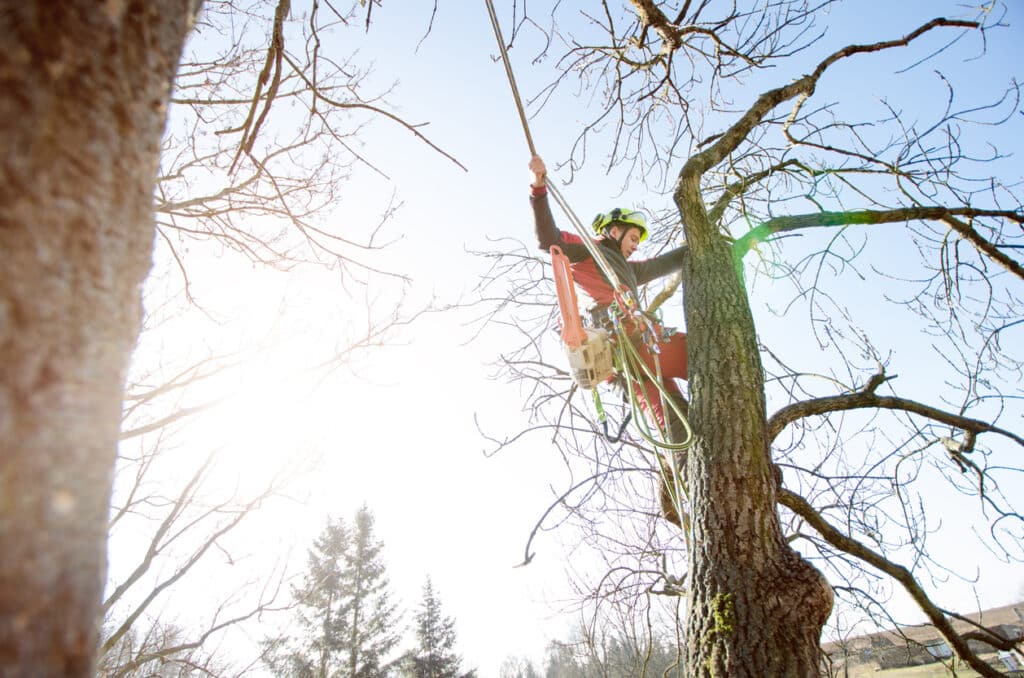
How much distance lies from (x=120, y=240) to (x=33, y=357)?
0.57 ft

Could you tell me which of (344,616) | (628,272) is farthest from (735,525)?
(344,616)

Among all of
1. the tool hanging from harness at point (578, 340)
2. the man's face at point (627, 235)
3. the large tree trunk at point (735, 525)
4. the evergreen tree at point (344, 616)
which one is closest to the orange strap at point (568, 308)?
the tool hanging from harness at point (578, 340)

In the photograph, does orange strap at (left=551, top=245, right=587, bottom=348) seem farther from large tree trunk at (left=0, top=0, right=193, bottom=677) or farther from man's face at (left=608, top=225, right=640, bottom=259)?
large tree trunk at (left=0, top=0, right=193, bottom=677)

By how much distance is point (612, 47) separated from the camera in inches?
163

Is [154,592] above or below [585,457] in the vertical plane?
below

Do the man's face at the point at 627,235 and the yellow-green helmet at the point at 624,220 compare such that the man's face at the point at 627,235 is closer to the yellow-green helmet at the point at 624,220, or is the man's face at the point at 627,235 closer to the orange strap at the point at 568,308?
the yellow-green helmet at the point at 624,220

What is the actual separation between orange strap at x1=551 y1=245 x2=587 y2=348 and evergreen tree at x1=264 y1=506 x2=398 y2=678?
1808 cm

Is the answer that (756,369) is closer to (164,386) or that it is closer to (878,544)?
(878,544)

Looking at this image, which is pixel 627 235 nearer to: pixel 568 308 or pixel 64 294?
pixel 568 308

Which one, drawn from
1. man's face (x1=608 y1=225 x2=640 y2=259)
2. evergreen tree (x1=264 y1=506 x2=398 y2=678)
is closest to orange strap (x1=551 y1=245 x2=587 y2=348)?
man's face (x1=608 y1=225 x2=640 y2=259)

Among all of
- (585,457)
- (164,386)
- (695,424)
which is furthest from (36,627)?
(585,457)

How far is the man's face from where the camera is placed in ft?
13.4

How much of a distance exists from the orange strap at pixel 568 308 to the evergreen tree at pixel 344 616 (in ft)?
59.3

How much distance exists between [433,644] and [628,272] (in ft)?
78.0
